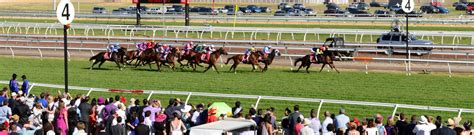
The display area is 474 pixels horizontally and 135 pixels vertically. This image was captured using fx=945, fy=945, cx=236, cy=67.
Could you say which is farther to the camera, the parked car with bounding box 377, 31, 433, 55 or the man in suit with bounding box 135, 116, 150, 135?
the parked car with bounding box 377, 31, 433, 55

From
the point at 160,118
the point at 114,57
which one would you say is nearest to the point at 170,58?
the point at 114,57

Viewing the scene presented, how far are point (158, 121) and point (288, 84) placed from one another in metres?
11.4

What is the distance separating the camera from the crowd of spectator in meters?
13.6

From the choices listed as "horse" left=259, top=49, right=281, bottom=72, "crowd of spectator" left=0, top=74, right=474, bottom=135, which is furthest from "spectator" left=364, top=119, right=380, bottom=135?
"horse" left=259, top=49, right=281, bottom=72

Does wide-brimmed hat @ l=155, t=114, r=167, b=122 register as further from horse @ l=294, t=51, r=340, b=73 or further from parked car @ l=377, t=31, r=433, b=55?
parked car @ l=377, t=31, r=433, b=55

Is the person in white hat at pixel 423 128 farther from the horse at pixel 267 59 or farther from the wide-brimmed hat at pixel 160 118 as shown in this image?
the horse at pixel 267 59

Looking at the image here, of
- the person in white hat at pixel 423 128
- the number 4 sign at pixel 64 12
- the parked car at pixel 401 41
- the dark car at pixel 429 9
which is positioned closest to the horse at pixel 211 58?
the parked car at pixel 401 41

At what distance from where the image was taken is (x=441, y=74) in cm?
2872

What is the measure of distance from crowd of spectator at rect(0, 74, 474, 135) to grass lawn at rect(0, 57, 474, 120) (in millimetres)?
4914

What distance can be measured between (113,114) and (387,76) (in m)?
14.6

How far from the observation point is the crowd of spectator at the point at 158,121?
1365 cm

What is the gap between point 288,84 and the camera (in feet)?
85.5

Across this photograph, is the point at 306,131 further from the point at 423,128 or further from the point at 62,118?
the point at 62,118

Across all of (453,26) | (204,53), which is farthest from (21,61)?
(453,26)
